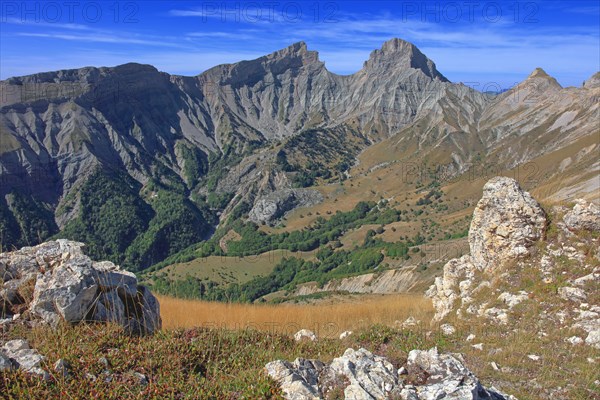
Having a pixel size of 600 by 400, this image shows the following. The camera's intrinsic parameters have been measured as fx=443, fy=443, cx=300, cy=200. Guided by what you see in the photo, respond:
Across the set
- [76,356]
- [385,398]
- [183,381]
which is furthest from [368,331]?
[76,356]

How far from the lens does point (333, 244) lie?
558 ft

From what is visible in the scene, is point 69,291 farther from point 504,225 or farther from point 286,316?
point 504,225

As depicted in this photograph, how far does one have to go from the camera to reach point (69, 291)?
26.7 ft

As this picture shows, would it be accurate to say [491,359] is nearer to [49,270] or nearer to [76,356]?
[76,356]

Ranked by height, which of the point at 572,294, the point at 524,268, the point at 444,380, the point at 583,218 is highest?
the point at 583,218

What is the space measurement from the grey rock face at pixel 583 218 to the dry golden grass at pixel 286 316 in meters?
5.65

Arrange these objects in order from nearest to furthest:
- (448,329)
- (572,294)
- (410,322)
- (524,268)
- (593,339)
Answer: (593,339)
(448,329)
(572,294)
(410,322)
(524,268)

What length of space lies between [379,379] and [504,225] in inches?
441

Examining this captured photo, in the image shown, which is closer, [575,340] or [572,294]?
[575,340]

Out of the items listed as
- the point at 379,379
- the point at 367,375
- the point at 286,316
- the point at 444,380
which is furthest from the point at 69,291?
the point at 286,316

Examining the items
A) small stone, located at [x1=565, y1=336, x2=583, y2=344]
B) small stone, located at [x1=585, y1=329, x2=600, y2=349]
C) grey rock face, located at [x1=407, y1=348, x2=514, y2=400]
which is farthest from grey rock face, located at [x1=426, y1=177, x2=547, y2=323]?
grey rock face, located at [x1=407, y1=348, x2=514, y2=400]

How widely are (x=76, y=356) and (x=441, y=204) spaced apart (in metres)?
180

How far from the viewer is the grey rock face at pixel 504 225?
15258mm

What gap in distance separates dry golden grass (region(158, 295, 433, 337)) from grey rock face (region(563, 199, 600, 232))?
5.65m
